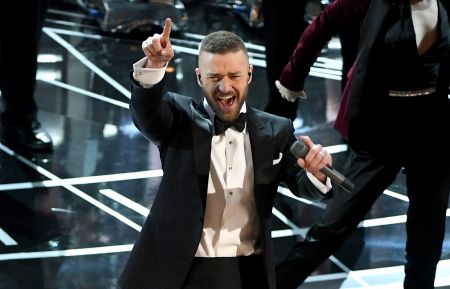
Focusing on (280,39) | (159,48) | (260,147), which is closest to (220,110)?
(260,147)

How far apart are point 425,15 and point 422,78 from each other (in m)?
0.25

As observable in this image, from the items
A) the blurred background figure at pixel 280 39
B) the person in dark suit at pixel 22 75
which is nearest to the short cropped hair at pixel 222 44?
the blurred background figure at pixel 280 39

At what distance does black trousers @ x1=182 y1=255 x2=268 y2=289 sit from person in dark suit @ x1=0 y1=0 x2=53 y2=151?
10.2 feet

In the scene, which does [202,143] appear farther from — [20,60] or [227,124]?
[20,60]

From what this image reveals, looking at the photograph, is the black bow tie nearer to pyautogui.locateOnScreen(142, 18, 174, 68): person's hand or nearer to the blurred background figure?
pyautogui.locateOnScreen(142, 18, 174, 68): person's hand

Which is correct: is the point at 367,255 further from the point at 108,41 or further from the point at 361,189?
the point at 108,41

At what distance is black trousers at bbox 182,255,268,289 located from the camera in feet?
11.1

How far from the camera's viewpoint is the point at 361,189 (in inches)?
177

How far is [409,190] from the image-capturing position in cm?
448

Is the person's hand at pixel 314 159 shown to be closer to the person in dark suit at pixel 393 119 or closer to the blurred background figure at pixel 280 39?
the person in dark suit at pixel 393 119

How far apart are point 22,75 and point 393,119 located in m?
2.77

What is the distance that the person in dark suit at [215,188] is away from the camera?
3.34 meters

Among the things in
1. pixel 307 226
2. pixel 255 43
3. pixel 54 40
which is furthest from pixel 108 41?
pixel 307 226

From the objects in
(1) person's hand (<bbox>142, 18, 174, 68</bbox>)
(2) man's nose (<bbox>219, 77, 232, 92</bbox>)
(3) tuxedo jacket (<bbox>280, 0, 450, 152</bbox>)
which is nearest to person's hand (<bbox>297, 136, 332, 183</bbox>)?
(2) man's nose (<bbox>219, 77, 232, 92</bbox>)
